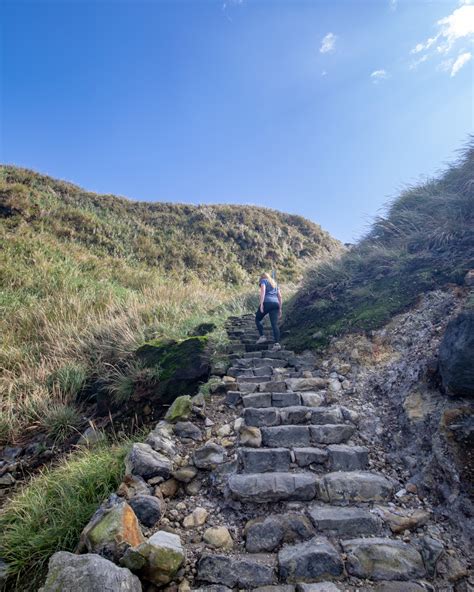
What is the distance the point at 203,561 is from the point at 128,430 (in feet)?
8.55

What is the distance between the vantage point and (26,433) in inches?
209

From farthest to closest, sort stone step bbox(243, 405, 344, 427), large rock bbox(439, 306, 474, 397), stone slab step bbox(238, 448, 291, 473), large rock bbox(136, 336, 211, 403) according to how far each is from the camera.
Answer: large rock bbox(136, 336, 211, 403)
stone step bbox(243, 405, 344, 427)
stone slab step bbox(238, 448, 291, 473)
large rock bbox(439, 306, 474, 397)

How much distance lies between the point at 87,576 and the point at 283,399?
9.63 feet

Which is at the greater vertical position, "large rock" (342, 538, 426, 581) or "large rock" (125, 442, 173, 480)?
"large rock" (125, 442, 173, 480)

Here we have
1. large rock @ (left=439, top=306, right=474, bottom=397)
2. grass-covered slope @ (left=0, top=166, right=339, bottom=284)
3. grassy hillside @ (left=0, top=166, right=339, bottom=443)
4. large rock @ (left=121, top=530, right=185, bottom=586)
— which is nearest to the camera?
large rock @ (left=121, top=530, right=185, bottom=586)

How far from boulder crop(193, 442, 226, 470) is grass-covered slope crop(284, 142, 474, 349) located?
9.98 ft

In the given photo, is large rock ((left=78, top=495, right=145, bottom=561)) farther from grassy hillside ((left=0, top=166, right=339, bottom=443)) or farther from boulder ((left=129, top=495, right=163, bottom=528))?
grassy hillside ((left=0, top=166, right=339, bottom=443))

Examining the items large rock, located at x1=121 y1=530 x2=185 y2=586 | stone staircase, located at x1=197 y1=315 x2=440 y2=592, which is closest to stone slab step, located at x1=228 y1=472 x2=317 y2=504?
stone staircase, located at x1=197 y1=315 x2=440 y2=592

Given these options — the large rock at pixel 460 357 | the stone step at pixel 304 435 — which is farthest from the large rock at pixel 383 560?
the large rock at pixel 460 357

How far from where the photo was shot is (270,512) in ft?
9.52

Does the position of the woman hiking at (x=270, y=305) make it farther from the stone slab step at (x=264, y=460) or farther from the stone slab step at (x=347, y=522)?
the stone slab step at (x=347, y=522)

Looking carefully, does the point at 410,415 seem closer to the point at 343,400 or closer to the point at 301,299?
the point at 343,400

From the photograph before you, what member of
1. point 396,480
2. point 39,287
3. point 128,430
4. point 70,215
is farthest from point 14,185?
point 396,480

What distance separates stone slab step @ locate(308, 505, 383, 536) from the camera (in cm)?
270
